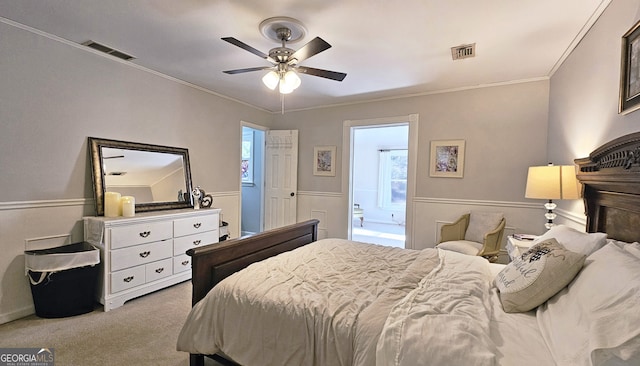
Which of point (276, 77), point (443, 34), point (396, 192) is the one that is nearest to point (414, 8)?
point (443, 34)

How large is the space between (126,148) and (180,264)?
57.4 inches

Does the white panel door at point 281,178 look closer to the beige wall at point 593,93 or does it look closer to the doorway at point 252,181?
the doorway at point 252,181

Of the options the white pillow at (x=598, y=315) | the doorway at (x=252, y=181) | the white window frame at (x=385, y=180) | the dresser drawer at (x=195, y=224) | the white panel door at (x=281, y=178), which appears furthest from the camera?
the white window frame at (x=385, y=180)

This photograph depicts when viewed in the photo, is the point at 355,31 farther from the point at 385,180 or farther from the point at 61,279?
the point at 385,180

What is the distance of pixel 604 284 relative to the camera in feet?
3.51

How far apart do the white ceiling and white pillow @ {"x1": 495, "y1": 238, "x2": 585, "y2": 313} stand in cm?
175

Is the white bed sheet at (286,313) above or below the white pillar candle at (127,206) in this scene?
below

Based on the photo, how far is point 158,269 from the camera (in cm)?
306

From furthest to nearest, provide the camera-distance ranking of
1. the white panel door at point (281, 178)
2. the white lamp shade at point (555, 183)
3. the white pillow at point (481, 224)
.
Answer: the white panel door at point (281, 178)
the white pillow at point (481, 224)
the white lamp shade at point (555, 183)

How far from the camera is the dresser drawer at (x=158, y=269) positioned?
2967mm

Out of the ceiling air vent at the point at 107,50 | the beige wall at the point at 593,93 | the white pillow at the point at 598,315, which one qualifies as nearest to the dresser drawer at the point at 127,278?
the ceiling air vent at the point at 107,50

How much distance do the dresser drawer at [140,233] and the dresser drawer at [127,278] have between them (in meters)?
0.27

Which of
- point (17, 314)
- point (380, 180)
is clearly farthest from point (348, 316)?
point (380, 180)

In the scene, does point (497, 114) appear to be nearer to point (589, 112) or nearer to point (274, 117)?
point (589, 112)
